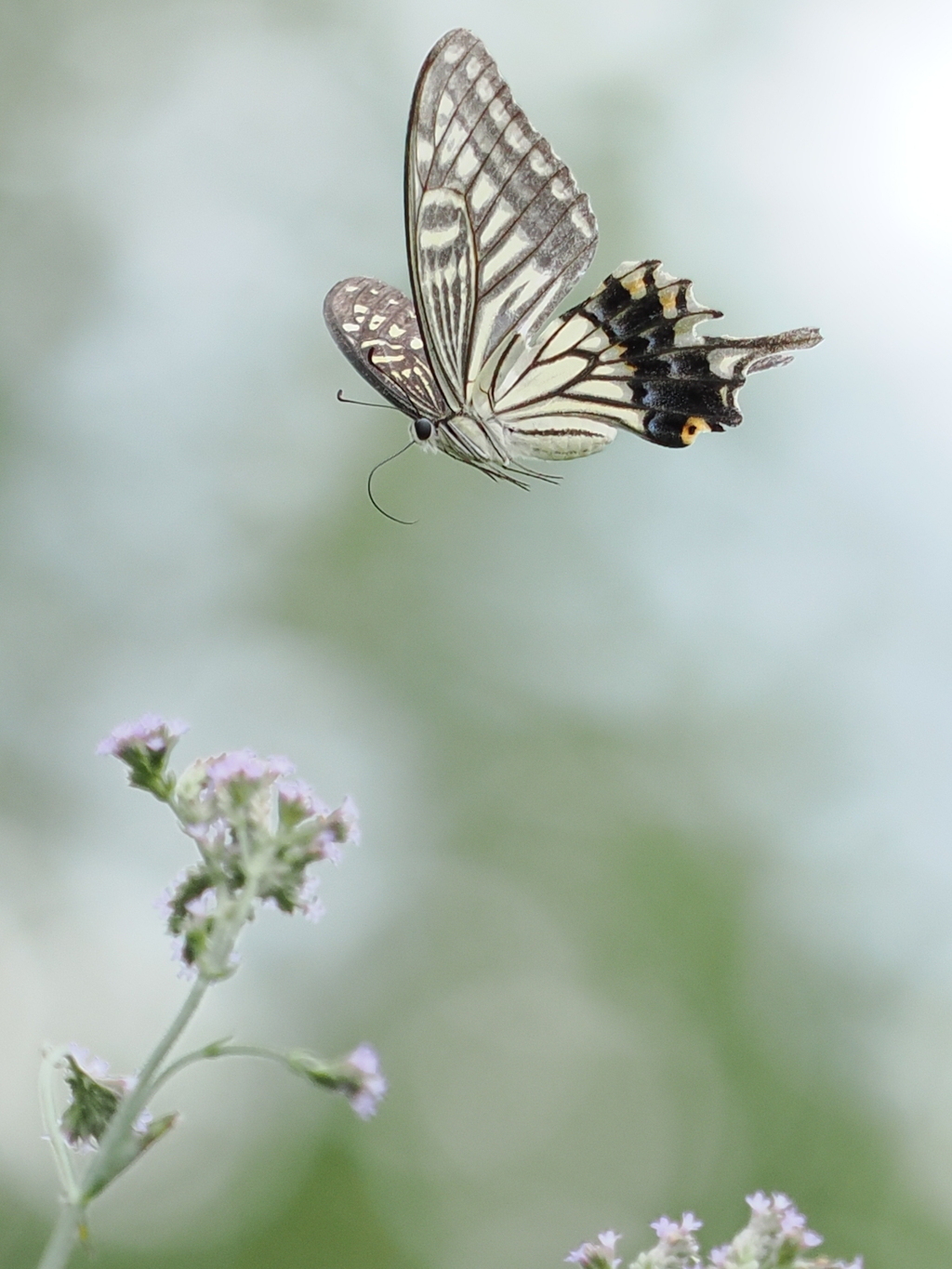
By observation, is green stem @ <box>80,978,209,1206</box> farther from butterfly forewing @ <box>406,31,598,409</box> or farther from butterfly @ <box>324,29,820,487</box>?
butterfly forewing @ <box>406,31,598,409</box>

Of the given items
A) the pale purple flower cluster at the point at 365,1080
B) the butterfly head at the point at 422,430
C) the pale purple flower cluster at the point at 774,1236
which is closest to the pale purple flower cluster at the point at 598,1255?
the pale purple flower cluster at the point at 774,1236

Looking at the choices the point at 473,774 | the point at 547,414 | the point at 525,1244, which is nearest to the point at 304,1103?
the point at 525,1244

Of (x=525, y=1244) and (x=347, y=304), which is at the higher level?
(x=525, y=1244)

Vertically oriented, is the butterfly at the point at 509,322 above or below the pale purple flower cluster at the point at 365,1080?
above

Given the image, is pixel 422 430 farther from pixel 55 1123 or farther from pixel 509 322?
pixel 55 1123

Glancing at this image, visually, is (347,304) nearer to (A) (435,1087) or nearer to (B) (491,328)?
(B) (491,328)

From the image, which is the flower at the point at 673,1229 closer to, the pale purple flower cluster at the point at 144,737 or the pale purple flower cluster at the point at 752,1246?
the pale purple flower cluster at the point at 752,1246

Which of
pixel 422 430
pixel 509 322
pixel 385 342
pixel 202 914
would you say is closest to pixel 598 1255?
pixel 202 914
